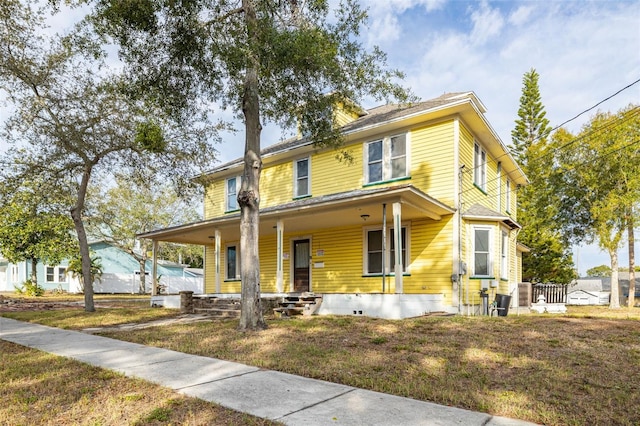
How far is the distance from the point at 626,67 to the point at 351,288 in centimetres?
983

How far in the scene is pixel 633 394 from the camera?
12.9ft

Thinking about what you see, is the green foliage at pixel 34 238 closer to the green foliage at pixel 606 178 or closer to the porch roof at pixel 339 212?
the porch roof at pixel 339 212

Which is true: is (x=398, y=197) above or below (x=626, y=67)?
below

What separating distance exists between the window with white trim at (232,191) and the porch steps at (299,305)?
7.17 metres

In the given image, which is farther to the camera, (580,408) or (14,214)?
(14,214)

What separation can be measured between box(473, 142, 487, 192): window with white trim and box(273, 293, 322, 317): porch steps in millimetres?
6707

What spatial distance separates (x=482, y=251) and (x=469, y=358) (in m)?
8.04

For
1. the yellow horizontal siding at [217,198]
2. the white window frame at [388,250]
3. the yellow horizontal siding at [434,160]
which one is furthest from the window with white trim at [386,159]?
the yellow horizontal siding at [217,198]

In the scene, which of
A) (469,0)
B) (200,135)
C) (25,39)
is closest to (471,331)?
(469,0)

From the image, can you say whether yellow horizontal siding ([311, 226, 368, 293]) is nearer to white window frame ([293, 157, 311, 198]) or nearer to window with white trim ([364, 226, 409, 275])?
window with white trim ([364, 226, 409, 275])

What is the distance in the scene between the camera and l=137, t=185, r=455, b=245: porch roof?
34.6ft

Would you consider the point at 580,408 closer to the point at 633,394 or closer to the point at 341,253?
the point at 633,394

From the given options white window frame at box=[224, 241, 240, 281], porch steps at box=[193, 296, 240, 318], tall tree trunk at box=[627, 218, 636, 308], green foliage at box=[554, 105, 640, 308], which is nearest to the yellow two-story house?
porch steps at box=[193, 296, 240, 318]

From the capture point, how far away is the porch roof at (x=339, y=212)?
10.5 m
